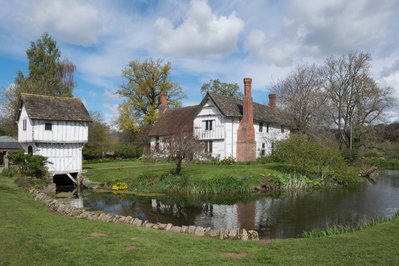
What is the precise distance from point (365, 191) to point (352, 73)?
25.5m

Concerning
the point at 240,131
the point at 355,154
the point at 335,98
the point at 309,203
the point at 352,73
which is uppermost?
the point at 352,73

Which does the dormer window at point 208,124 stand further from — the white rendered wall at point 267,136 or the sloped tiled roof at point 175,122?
the white rendered wall at point 267,136

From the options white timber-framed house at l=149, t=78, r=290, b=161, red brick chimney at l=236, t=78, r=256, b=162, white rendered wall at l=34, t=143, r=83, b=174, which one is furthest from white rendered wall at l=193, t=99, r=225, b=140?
white rendered wall at l=34, t=143, r=83, b=174

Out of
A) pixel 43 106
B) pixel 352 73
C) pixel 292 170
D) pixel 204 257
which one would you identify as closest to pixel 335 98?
pixel 352 73

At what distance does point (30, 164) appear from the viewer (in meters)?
26.1

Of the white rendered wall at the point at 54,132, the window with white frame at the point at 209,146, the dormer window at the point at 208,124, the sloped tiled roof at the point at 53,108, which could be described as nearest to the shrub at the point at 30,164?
the white rendered wall at the point at 54,132

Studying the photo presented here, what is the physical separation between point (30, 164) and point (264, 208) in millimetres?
17829

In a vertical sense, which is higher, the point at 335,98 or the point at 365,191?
the point at 335,98

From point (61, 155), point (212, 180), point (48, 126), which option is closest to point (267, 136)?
point (212, 180)

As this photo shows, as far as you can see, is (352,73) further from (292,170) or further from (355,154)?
(292,170)

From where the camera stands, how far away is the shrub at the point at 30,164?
2628 centimetres

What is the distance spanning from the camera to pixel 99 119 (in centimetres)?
5106

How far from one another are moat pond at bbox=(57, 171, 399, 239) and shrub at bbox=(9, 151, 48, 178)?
4032 millimetres

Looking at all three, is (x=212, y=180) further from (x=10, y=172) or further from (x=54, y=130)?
(x=10, y=172)
